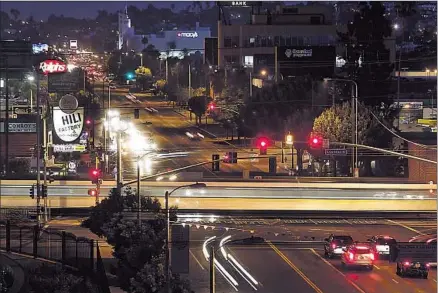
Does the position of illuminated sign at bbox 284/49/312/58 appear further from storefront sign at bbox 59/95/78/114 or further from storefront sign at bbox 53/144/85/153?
storefront sign at bbox 59/95/78/114

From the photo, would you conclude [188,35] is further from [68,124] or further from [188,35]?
[68,124]

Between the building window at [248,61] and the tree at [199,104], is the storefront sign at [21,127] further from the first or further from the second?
the building window at [248,61]

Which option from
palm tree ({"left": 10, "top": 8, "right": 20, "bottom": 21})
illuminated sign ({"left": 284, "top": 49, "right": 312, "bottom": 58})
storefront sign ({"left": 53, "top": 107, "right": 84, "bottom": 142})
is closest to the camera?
storefront sign ({"left": 53, "top": 107, "right": 84, "bottom": 142})

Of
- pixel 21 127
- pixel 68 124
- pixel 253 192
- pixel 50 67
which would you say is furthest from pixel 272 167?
pixel 50 67

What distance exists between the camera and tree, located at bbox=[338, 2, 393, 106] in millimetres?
22750

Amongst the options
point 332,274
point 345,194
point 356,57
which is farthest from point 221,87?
point 332,274

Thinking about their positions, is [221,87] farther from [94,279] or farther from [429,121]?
[94,279]

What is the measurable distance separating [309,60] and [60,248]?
2193 centimetres

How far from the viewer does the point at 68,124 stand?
14031 mm

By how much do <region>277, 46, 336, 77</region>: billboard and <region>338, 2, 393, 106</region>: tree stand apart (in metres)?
4.91

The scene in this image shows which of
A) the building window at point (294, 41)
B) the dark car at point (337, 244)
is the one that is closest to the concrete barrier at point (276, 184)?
the dark car at point (337, 244)

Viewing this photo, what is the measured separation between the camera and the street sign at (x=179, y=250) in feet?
29.4

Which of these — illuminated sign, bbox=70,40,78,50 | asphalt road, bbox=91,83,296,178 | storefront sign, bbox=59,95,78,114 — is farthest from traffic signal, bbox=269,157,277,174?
illuminated sign, bbox=70,40,78,50

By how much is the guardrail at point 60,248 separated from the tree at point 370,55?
14.9 meters
